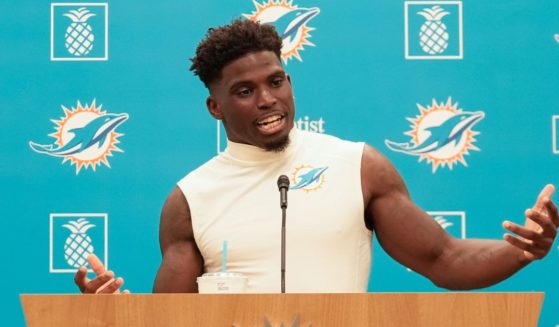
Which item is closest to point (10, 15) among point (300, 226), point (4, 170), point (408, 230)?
point (4, 170)

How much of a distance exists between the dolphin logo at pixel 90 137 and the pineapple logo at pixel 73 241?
23cm

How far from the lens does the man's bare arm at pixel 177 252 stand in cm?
288

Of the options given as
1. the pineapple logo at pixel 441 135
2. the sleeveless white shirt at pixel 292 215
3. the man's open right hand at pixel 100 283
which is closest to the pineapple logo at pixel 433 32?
the pineapple logo at pixel 441 135

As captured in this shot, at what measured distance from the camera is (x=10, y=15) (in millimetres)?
3629

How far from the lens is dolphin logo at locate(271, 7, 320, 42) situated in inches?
140

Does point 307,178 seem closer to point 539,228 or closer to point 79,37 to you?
point 539,228

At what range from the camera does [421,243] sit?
9.21 feet

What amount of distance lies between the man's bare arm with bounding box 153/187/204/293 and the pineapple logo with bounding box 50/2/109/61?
0.84 m

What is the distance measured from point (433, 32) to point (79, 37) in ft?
4.20

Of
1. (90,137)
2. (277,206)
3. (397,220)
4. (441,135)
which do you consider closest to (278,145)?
(277,206)

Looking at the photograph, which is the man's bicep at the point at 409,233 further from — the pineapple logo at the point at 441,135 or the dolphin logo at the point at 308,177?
the pineapple logo at the point at 441,135

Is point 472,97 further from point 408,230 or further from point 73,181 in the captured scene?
point 73,181

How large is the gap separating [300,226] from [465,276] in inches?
19.1

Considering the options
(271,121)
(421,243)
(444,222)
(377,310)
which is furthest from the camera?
(444,222)
